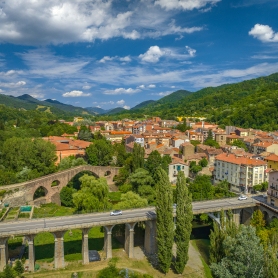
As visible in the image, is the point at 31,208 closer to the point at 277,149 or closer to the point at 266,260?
the point at 266,260

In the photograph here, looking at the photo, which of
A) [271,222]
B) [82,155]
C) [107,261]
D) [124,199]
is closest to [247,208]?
[271,222]

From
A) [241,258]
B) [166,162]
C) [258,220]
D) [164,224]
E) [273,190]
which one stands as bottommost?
[258,220]

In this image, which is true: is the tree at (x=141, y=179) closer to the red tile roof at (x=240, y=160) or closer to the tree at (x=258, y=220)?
the red tile roof at (x=240, y=160)

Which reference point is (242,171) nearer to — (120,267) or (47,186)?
(120,267)

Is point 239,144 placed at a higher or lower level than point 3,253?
higher

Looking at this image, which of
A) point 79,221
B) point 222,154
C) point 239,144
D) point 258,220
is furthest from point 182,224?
point 239,144
